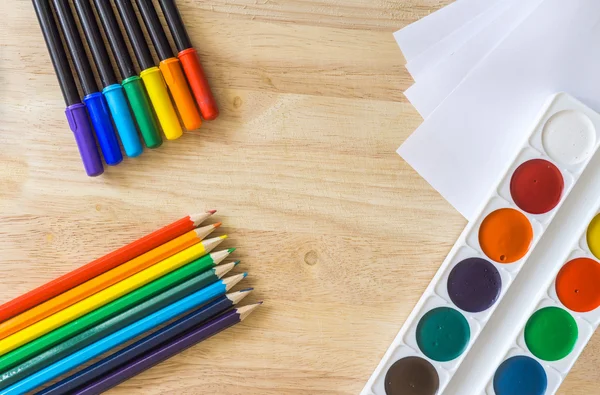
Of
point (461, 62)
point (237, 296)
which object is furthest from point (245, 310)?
point (461, 62)

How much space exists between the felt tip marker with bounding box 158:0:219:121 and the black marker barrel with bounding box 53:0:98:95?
9 cm

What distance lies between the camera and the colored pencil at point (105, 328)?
2.01ft

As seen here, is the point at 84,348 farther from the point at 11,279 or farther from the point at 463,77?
the point at 463,77

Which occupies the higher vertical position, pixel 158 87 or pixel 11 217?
pixel 158 87

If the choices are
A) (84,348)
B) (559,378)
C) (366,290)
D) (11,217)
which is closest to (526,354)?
(559,378)

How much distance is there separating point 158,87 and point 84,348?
28cm

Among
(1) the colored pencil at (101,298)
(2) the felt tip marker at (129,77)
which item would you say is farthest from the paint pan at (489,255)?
(2) the felt tip marker at (129,77)

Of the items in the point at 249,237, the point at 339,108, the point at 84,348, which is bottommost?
the point at 84,348

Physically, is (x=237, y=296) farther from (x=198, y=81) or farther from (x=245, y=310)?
(x=198, y=81)

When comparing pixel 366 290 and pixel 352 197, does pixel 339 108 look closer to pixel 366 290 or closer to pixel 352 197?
pixel 352 197

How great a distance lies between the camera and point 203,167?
640 millimetres

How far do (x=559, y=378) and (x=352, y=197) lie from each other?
0.28 m

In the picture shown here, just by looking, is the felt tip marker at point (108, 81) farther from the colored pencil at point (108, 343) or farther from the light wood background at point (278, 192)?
the colored pencil at point (108, 343)

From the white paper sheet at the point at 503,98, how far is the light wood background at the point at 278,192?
24 mm
